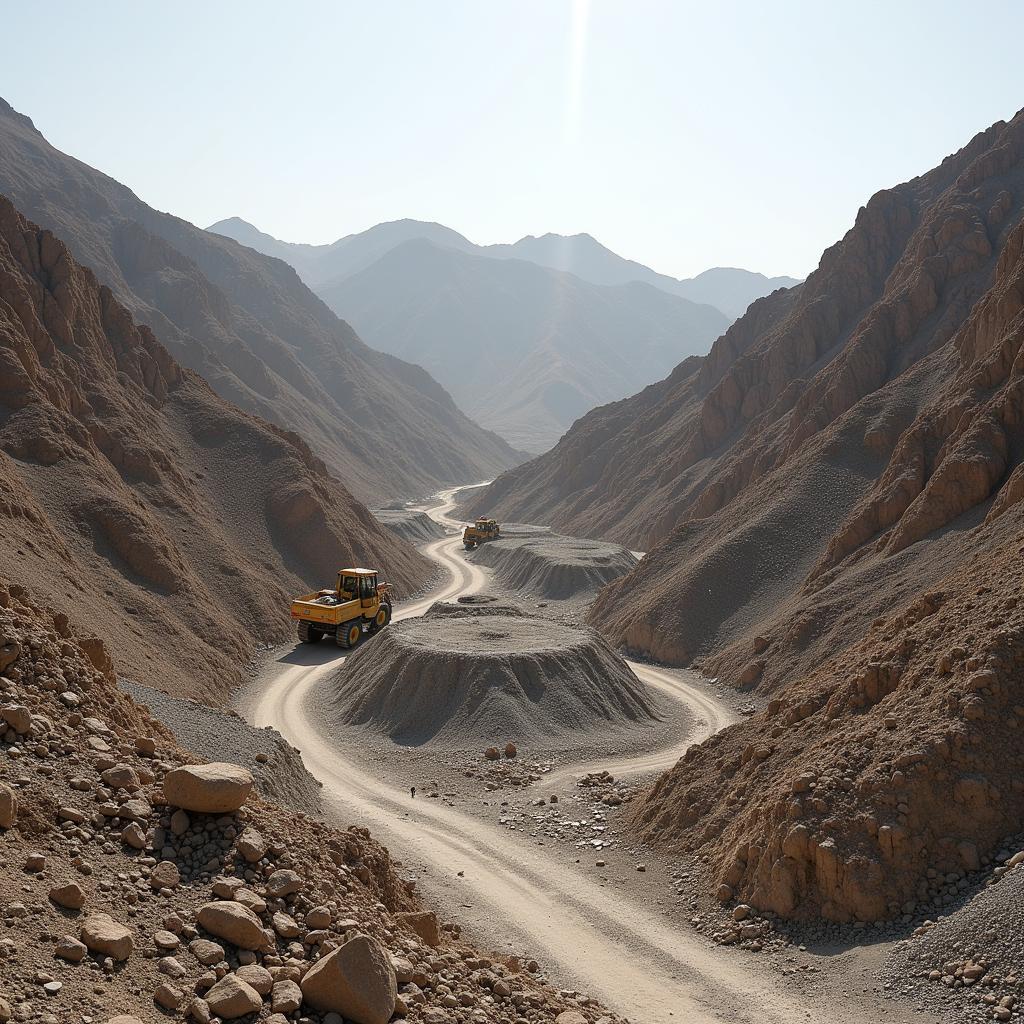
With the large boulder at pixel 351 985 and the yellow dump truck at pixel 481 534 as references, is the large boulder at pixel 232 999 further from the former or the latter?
the yellow dump truck at pixel 481 534

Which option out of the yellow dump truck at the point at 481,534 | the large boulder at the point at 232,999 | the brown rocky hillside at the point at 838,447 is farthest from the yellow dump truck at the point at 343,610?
the yellow dump truck at the point at 481,534

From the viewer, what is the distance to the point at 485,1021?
32.8 feet

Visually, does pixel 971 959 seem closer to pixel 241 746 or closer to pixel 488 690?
pixel 241 746

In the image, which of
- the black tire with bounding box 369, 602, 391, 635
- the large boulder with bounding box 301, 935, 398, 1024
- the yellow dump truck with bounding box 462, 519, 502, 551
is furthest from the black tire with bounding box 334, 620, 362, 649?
the yellow dump truck with bounding box 462, 519, 502, 551

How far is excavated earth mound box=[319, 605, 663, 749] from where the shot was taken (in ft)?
96.0

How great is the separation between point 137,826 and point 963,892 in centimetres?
1125

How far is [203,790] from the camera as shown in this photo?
10242mm

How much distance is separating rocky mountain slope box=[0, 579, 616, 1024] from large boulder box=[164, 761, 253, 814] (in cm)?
2

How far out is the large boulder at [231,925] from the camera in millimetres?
8891

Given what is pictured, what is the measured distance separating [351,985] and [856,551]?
35630 mm

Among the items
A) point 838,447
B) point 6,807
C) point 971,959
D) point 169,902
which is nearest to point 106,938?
point 169,902

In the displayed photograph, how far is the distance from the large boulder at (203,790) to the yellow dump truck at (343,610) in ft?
100

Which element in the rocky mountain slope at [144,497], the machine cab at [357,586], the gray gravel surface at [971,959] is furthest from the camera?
the machine cab at [357,586]

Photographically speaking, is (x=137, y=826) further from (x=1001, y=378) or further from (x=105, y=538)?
(x=1001, y=378)
